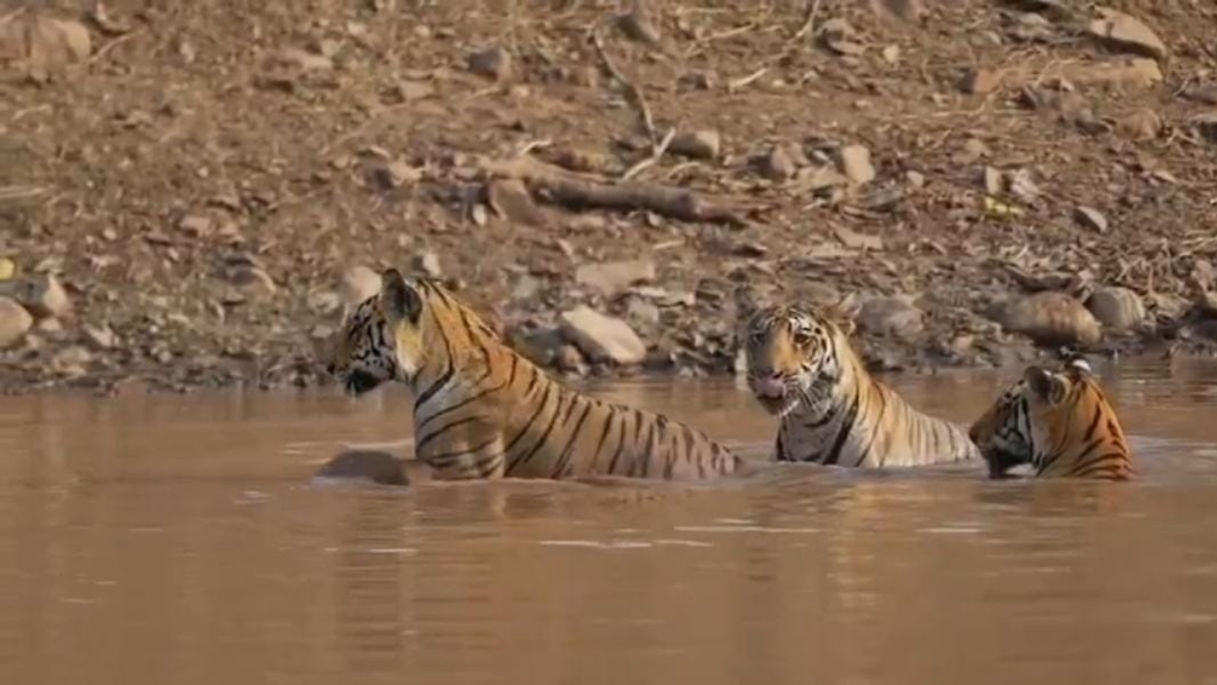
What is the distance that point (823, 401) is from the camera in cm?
1094

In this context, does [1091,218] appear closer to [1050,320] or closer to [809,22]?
[1050,320]

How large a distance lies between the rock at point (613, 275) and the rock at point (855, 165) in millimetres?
1847

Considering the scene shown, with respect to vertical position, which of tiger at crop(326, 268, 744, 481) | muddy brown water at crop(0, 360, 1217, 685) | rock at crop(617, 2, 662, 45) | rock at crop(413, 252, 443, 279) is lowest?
muddy brown water at crop(0, 360, 1217, 685)

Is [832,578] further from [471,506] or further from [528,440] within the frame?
[528,440]

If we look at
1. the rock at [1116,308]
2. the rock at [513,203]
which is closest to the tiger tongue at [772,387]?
the rock at [1116,308]

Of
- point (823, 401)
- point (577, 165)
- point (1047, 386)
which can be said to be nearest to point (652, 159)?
point (577, 165)

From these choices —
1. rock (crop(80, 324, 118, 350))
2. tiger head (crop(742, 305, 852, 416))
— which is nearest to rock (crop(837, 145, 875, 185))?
rock (crop(80, 324, 118, 350))

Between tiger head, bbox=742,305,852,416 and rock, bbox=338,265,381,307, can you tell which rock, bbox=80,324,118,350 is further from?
tiger head, bbox=742,305,852,416

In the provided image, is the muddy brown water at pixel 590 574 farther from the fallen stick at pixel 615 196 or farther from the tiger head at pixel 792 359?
the fallen stick at pixel 615 196

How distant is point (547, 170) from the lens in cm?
1642

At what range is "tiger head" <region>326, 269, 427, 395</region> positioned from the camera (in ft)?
34.9

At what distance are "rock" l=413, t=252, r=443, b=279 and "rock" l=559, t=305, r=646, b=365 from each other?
88cm

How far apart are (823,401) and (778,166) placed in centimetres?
605

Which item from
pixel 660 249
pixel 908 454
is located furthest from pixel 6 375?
pixel 908 454
